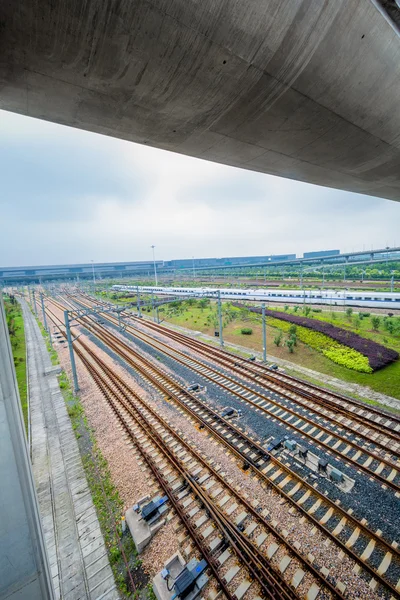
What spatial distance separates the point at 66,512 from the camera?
21.6 feet

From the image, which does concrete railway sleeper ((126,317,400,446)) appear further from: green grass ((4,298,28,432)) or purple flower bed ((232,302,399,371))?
green grass ((4,298,28,432))

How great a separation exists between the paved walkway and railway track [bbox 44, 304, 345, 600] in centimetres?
184

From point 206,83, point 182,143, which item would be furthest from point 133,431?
point 206,83

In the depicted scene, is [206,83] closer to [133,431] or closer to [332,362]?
[133,431]

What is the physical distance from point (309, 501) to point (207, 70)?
30.7ft

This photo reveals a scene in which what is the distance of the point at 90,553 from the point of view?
18.3 ft

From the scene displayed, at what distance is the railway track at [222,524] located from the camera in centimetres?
476

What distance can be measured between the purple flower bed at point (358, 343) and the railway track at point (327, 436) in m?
6.80

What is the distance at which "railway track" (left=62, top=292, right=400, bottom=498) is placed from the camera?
702cm

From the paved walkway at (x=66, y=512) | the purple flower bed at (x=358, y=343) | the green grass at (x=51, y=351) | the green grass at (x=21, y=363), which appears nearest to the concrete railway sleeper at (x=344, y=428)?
the purple flower bed at (x=358, y=343)

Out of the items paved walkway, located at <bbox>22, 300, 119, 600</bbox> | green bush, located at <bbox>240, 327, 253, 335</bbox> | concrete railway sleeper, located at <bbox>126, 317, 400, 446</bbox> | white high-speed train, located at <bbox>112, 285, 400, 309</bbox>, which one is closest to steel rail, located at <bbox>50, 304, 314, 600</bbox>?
paved walkway, located at <bbox>22, 300, 119, 600</bbox>

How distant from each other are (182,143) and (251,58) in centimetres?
210

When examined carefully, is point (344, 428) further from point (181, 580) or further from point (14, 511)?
point (14, 511)

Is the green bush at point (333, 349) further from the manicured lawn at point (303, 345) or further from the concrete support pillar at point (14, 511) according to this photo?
the concrete support pillar at point (14, 511)
